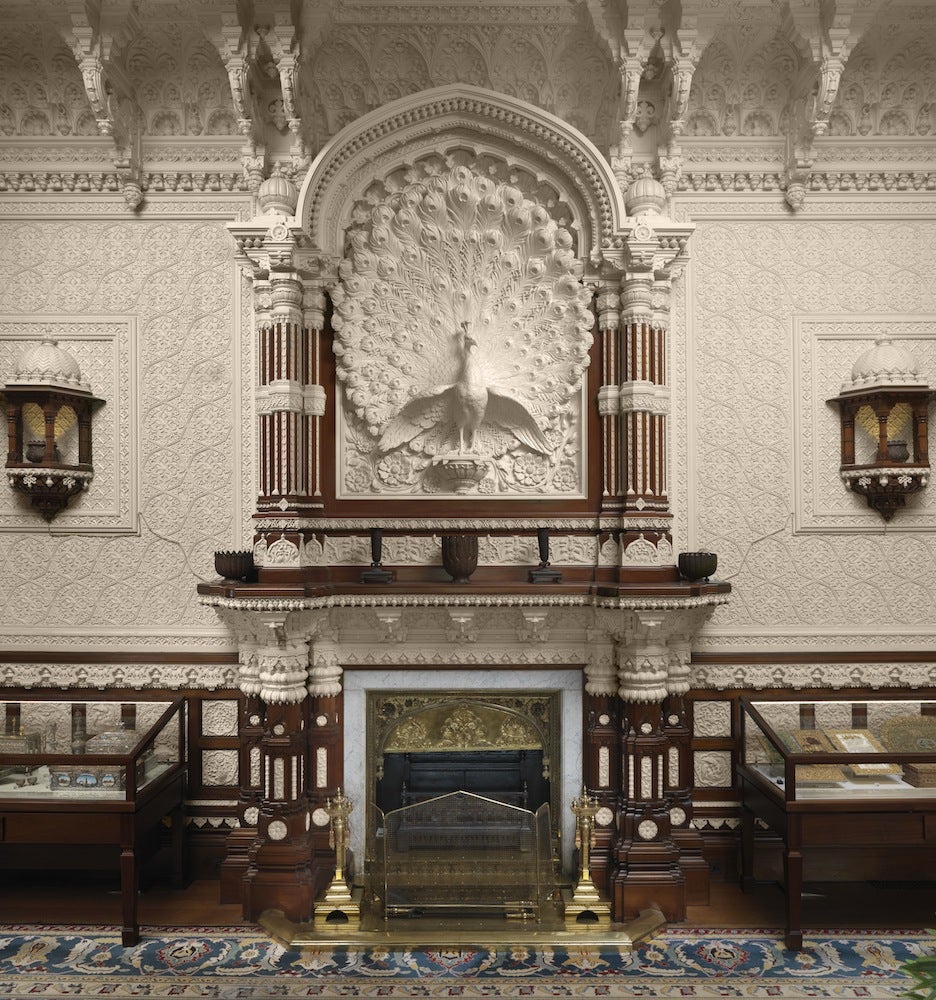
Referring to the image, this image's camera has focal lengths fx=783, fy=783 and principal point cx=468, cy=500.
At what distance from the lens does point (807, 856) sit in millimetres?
5066

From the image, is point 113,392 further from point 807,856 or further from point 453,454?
point 807,856

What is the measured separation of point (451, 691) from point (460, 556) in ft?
3.13

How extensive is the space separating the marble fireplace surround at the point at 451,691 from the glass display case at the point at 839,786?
108 cm

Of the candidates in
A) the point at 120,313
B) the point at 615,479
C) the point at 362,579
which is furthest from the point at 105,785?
the point at 615,479

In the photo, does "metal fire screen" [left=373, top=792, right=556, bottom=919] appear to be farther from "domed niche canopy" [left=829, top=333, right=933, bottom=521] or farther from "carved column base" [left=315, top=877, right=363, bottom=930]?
"domed niche canopy" [left=829, top=333, right=933, bottom=521]

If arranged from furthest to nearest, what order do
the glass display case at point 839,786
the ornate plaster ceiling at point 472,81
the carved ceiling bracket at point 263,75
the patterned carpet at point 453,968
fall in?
the ornate plaster ceiling at point 472,81 < the carved ceiling bracket at point 263,75 < the glass display case at point 839,786 < the patterned carpet at point 453,968

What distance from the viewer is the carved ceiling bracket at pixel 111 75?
15.7 feet

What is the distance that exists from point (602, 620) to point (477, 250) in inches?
101

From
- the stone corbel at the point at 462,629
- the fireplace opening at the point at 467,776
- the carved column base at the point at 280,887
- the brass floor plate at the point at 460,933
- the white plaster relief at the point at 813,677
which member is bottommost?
the brass floor plate at the point at 460,933

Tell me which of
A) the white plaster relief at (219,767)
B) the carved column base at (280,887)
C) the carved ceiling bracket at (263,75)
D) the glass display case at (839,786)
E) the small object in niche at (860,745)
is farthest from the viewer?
the white plaster relief at (219,767)

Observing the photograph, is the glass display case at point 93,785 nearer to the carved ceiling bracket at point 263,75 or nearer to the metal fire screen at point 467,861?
the metal fire screen at point 467,861

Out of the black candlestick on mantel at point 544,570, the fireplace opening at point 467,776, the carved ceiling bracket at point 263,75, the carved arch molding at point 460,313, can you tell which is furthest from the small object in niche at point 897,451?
the carved ceiling bracket at point 263,75

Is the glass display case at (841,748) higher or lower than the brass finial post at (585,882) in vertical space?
higher

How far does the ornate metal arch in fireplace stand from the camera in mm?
5129
